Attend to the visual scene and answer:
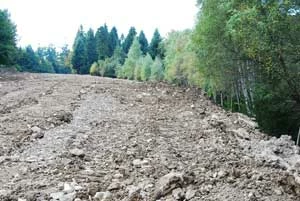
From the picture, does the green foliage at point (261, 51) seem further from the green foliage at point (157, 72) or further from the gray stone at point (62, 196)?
the green foliage at point (157, 72)

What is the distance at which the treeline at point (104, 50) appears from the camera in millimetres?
75000

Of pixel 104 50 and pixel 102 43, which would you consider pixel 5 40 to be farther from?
pixel 102 43

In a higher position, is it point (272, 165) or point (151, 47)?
point (151, 47)

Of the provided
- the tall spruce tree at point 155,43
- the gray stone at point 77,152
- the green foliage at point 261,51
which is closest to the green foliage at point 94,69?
the tall spruce tree at point 155,43

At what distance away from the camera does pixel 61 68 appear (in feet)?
327

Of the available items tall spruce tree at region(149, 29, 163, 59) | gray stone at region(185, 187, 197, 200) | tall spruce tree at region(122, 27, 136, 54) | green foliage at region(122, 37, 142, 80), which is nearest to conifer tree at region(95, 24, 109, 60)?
tall spruce tree at region(122, 27, 136, 54)

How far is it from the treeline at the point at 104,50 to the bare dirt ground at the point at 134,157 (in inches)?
2454

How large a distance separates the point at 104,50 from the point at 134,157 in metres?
75.6

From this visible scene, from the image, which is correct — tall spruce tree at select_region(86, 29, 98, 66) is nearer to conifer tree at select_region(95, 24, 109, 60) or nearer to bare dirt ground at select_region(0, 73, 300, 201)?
conifer tree at select_region(95, 24, 109, 60)

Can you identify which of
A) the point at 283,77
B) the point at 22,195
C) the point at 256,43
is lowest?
the point at 22,195

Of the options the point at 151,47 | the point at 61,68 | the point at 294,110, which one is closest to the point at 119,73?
the point at 151,47

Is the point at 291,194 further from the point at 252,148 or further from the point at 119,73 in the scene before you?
the point at 119,73

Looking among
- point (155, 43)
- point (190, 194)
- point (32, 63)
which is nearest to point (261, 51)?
point (190, 194)

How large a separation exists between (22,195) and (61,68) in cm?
9625
